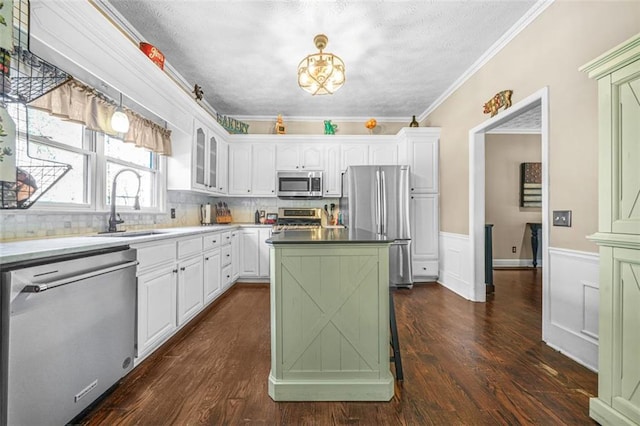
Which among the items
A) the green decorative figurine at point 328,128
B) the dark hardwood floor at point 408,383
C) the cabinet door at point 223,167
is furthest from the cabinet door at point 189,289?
the green decorative figurine at point 328,128

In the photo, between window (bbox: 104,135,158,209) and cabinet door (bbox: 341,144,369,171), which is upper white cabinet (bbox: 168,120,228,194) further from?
cabinet door (bbox: 341,144,369,171)

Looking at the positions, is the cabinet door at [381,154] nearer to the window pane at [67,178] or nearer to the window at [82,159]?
the window at [82,159]

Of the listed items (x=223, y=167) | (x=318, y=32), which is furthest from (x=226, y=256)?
(x=318, y=32)

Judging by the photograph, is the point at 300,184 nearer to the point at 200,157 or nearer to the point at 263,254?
the point at 263,254

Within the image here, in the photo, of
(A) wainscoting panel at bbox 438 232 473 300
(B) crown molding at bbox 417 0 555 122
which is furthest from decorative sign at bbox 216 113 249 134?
(A) wainscoting panel at bbox 438 232 473 300

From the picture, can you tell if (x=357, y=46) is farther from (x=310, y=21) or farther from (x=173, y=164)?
(x=173, y=164)

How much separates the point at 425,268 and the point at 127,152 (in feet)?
13.2

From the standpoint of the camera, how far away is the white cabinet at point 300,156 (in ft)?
15.1

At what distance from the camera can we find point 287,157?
4.62m

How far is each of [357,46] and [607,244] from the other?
2581mm

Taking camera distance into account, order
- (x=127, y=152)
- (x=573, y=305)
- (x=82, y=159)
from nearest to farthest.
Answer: (x=573, y=305) → (x=82, y=159) → (x=127, y=152)

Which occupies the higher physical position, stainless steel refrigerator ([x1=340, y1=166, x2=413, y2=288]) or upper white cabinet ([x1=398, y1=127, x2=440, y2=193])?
upper white cabinet ([x1=398, y1=127, x2=440, y2=193])

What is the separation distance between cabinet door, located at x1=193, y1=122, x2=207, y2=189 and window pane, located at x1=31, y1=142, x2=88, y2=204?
4.14 ft

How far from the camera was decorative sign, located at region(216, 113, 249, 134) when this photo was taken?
4.33m
